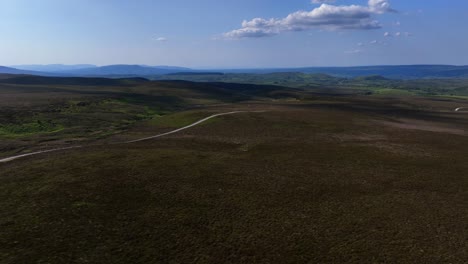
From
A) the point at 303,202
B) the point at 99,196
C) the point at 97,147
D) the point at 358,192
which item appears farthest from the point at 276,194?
the point at 97,147

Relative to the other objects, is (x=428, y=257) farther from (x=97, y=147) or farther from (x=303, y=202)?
(x=97, y=147)

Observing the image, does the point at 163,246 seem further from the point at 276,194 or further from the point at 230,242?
the point at 276,194

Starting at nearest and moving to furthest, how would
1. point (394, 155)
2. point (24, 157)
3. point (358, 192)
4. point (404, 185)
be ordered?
point (358, 192)
point (404, 185)
point (24, 157)
point (394, 155)

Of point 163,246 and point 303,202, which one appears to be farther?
point 303,202

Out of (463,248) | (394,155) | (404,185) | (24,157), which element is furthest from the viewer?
(394,155)

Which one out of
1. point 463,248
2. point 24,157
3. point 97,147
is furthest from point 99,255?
point 97,147

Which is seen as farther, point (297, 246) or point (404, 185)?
point (404, 185)

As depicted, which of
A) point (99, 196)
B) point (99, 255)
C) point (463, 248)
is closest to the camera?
point (99, 255)

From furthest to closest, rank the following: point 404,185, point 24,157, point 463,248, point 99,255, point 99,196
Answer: point 24,157 < point 404,185 < point 99,196 < point 463,248 < point 99,255

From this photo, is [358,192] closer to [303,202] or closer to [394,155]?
[303,202]
